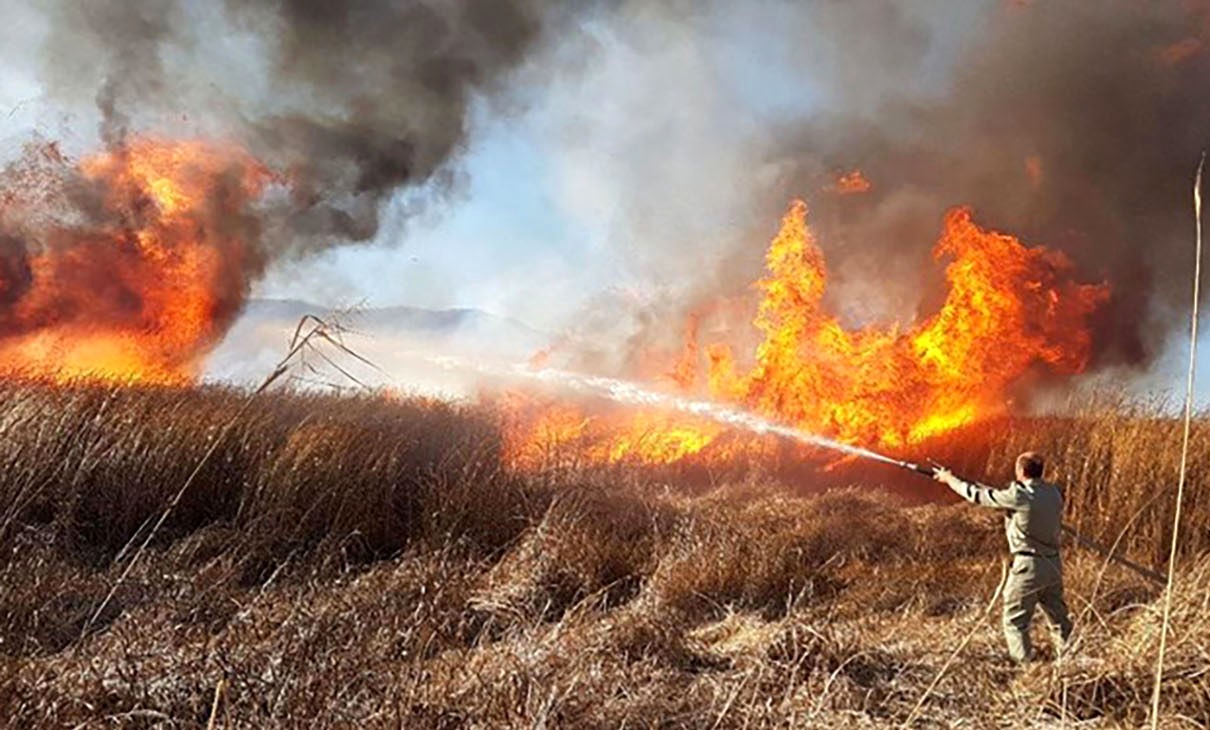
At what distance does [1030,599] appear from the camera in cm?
509

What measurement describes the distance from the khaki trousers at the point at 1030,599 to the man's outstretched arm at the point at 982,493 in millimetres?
380

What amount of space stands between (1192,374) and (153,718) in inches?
162

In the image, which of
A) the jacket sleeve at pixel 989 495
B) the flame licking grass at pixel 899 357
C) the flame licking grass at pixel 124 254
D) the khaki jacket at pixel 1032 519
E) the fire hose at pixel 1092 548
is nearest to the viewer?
the fire hose at pixel 1092 548

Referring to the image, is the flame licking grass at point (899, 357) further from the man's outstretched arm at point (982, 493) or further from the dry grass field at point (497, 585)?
the man's outstretched arm at point (982, 493)

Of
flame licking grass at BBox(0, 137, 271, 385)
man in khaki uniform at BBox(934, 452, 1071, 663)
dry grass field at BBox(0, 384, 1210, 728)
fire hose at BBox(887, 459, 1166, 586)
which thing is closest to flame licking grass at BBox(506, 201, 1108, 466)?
dry grass field at BBox(0, 384, 1210, 728)

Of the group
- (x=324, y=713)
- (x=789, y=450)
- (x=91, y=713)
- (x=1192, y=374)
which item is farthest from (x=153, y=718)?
(x=789, y=450)

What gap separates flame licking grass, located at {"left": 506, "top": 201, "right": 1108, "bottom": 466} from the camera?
47.0 feet

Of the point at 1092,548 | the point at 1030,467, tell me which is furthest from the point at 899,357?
the point at 1092,548

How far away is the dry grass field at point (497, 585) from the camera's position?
3738 millimetres

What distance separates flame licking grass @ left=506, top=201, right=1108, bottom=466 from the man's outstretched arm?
817cm

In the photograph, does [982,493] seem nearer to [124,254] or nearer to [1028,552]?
[1028,552]

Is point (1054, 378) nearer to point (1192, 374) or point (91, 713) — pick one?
point (1192, 374)

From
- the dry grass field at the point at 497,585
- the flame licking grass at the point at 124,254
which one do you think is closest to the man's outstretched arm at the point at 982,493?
the dry grass field at the point at 497,585

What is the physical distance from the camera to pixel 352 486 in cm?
800
